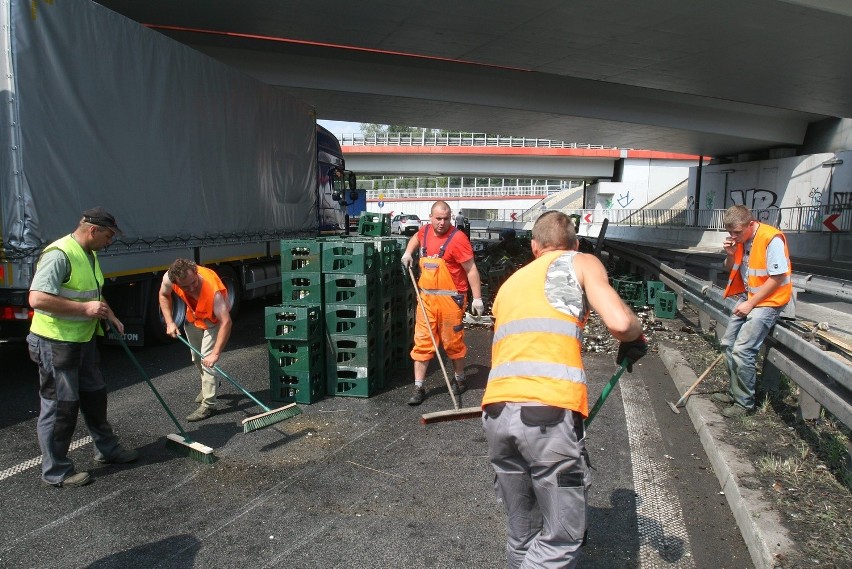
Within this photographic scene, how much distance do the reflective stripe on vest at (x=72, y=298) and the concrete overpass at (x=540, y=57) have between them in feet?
31.5

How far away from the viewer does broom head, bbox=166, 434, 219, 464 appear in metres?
4.21

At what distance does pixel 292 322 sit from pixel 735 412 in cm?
383

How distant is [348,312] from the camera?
5.70m

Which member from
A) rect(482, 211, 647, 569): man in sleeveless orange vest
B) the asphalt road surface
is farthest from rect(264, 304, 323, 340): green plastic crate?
rect(482, 211, 647, 569): man in sleeveless orange vest

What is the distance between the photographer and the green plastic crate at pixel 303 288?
224 inches

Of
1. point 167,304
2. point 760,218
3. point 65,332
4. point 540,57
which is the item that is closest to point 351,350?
point 167,304

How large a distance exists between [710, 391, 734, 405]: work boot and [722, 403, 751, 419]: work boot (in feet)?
0.76

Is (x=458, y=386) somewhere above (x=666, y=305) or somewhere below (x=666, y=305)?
below

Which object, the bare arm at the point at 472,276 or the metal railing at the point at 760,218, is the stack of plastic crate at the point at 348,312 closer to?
the bare arm at the point at 472,276

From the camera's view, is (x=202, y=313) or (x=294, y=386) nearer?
(x=202, y=313)

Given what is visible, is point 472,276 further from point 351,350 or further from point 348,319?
point 351,350

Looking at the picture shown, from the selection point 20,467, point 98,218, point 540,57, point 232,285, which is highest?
point 540,57

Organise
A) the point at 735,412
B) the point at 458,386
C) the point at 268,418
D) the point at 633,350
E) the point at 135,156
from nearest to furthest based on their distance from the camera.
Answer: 1. the point at 633,350
2. the point at 268,418
3. the point at 735,412
4. the point at 458,386
5. the point at 135,156

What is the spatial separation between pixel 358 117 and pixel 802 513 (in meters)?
21.2
